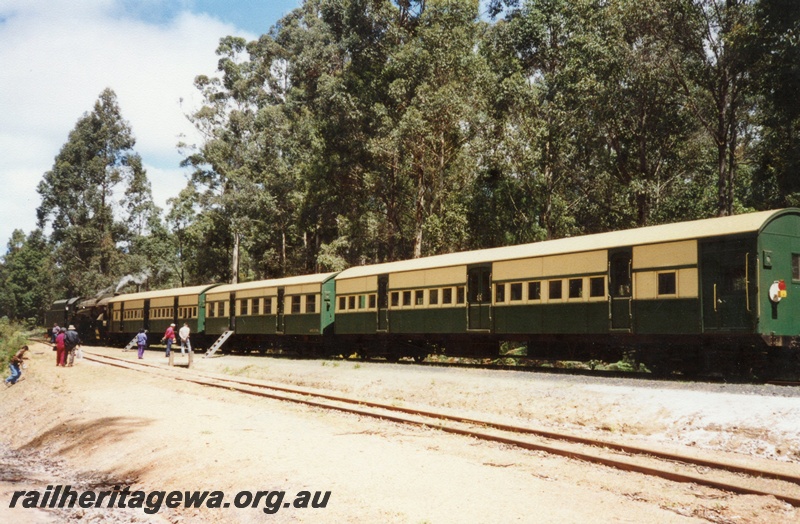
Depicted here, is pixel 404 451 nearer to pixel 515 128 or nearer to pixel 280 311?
pixel 280 311

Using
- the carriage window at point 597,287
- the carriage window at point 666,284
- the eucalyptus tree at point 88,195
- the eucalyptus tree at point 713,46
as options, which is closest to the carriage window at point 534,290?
the carriage window at point 597,287

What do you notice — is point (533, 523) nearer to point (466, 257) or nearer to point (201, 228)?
point (466, 257)

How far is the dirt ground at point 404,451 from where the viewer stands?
24.5ft

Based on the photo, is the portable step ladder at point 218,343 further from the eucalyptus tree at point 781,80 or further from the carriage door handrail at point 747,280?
the eucalyptus tree at point 781,80

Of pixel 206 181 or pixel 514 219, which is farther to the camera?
pixel 206 181

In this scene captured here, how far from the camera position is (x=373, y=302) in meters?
24.4

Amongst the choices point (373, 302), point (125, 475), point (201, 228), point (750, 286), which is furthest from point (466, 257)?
point (201, 228)

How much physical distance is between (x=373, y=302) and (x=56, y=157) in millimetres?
55501

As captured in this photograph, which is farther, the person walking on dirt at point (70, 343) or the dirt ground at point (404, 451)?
the person walking on dirt at point (70, 343)

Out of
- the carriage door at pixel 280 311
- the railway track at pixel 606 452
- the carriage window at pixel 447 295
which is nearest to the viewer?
the railway track at pixel 606 452

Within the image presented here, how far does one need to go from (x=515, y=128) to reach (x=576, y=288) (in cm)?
1868

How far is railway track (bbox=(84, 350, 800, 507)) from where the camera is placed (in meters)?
8.00

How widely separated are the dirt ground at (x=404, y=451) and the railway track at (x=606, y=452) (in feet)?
0.55

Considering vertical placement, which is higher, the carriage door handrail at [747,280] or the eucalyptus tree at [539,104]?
the eucalyptus tree at [539,104]
